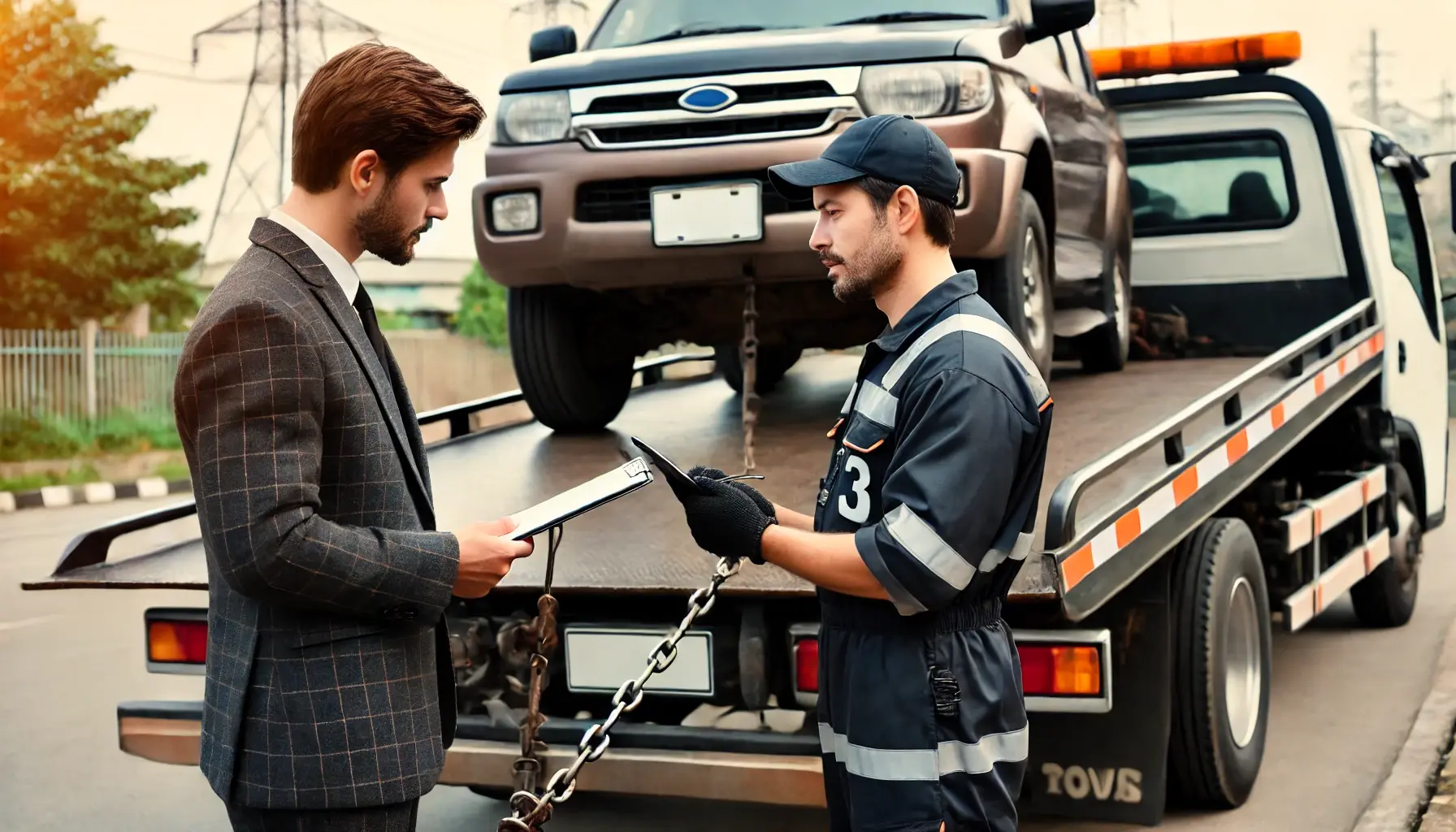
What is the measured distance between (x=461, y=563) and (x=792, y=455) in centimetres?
289

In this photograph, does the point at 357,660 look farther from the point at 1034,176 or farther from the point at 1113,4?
the point at 1113,4

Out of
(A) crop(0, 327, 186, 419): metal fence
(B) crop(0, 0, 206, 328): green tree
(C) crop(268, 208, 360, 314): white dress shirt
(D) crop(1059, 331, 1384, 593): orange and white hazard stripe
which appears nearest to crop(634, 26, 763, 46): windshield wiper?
(D) crop(1059, 331, 1384, 593): orange and white hazard stripe

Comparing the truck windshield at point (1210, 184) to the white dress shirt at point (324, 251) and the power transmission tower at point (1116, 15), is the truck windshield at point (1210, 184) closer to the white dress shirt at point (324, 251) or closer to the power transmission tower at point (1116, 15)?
the white dress shirt at point (324, 251)

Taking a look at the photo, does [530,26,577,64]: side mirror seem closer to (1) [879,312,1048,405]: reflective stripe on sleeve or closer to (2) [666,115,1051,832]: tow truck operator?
(2) [666,115,1051,832]: tow truck operator

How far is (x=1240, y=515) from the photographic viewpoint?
5.65 meters

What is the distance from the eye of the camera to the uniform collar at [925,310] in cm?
262

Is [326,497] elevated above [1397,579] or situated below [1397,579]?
above

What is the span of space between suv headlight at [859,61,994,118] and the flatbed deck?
1039 millimetres

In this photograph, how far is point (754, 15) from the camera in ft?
19.4

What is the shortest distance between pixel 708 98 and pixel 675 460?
1129 millimetres

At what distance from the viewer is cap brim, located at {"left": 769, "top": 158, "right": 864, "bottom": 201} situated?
2.63 metres

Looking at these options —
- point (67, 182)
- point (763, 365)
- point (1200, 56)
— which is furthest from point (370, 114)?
point (67, 182)

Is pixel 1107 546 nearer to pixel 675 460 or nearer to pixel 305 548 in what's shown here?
A: pixel 675 460

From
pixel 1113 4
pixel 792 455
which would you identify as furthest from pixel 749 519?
pixel 1113 4
